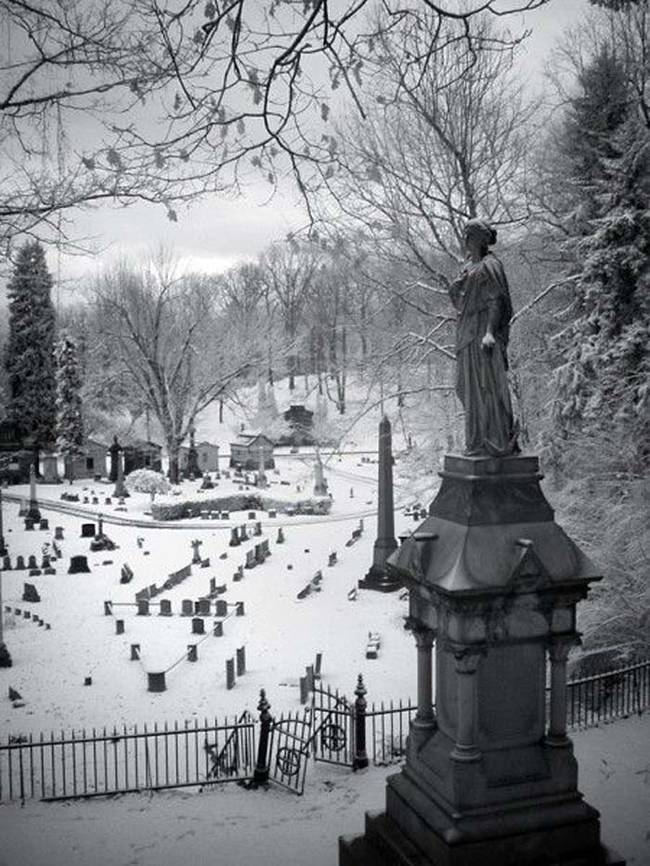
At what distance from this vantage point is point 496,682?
587 centimetres

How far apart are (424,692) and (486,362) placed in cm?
300

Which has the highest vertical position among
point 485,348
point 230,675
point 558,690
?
point 485,348

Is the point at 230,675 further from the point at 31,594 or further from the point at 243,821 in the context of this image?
the point at 31,594

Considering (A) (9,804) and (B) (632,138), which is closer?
(A) (9,804)

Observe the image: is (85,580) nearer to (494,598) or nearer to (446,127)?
(446,127)

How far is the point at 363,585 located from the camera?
22156mm

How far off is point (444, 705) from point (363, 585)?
1622cm

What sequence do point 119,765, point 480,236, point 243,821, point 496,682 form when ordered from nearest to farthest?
point 496,682 < point 480,236 < point 243,821 < point 119,765

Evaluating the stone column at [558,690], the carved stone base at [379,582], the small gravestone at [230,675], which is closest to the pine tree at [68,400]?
the carved stone base at [379,582]

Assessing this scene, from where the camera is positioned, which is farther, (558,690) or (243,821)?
(243,821)

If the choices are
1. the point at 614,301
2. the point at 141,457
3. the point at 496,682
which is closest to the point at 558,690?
the point at 496,682

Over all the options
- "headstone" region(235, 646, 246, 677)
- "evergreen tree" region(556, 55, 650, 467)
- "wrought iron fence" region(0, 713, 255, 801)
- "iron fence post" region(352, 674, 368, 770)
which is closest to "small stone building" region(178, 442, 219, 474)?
"headstone" region(235, 646, 246, 677)

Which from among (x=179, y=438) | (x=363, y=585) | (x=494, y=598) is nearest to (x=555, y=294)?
(x=363, y=585)

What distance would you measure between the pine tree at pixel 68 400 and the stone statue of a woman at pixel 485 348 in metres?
47.4
